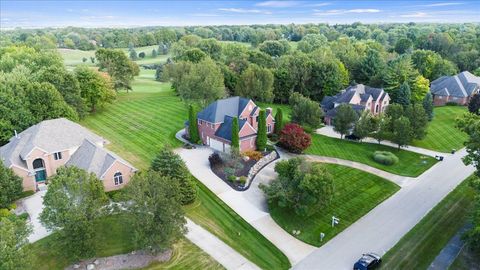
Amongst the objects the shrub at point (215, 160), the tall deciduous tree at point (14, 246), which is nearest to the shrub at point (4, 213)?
the tall deciduous tree at point (14, 246)

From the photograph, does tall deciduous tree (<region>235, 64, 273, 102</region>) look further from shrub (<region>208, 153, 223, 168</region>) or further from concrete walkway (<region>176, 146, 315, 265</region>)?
shrub (<region>208, 153, 223, 168</region>)

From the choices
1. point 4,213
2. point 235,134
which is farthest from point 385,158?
point 4,213

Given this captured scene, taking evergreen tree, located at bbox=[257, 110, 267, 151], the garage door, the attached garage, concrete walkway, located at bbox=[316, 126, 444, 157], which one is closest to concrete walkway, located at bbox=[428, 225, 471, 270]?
concrete walkway, located at bbox=[316, 126, 444, 157]

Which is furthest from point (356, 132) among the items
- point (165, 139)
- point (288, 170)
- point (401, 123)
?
point (165, 139)

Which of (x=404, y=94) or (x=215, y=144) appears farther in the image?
(x=404, y=94)

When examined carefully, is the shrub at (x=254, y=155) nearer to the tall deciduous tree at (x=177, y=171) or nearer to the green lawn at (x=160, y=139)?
the green lawn at (x=160, y=139)

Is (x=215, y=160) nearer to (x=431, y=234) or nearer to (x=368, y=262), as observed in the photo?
(x=368, y=262)
